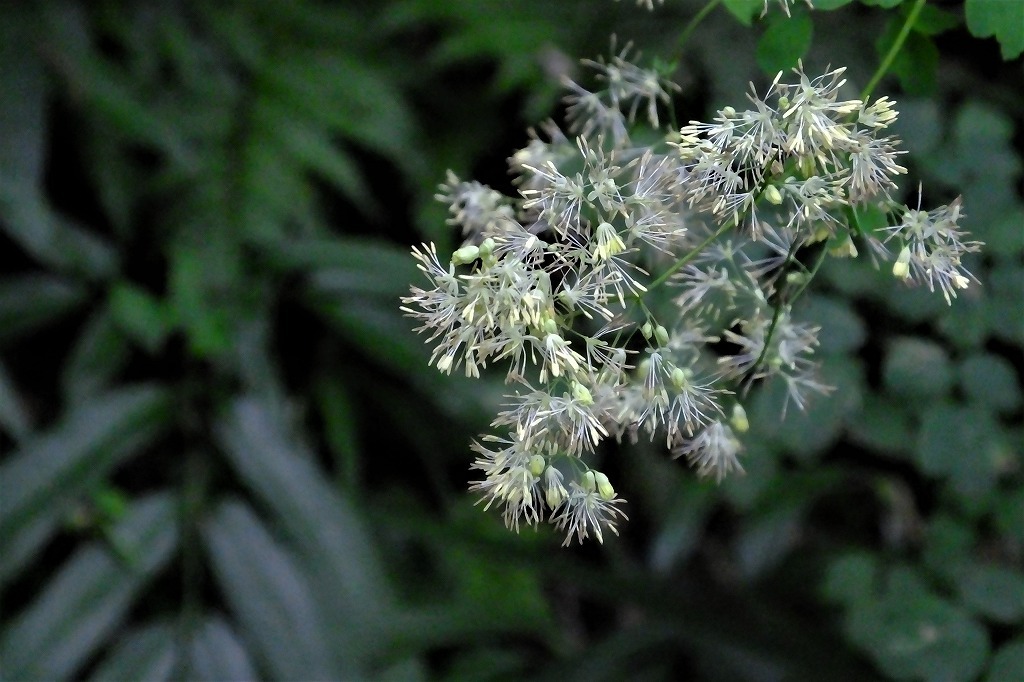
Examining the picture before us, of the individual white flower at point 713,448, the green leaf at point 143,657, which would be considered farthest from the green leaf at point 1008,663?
the green leaf at point 143,657

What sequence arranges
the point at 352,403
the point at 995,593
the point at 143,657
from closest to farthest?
1. the point at 995,593
2. the point at 143,657
3. the point at 352,403

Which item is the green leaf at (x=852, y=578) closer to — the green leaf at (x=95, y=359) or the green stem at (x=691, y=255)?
the green stem at (x=691, y=255)

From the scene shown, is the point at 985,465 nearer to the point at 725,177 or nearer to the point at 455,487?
the point at 725,177

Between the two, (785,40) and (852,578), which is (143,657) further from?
(785,40)

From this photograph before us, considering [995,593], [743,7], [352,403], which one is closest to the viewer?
[743,7]

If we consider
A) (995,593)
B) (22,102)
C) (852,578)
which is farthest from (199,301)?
(995,593)

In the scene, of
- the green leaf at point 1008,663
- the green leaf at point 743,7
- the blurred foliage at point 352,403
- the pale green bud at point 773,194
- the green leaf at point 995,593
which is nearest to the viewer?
the pale green bud at point 773,194

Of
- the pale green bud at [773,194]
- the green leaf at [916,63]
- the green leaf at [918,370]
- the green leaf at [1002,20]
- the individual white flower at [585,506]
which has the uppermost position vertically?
the green leaf at [916,63]
